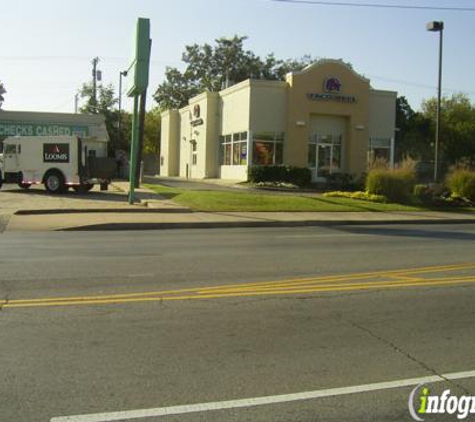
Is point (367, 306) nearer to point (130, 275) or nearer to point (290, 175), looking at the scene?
point (130, 275)

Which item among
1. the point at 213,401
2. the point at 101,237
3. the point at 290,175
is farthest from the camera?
the point at 290,175

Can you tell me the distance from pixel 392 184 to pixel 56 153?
14594mm

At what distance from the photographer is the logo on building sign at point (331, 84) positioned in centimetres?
3703

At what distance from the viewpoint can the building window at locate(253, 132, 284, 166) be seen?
121ft

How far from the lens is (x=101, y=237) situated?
14852mm

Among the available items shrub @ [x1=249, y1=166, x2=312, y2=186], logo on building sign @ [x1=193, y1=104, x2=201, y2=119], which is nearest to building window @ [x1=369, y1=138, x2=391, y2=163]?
shrub @ [x1=249, y1=166, x2=312, y2=186]

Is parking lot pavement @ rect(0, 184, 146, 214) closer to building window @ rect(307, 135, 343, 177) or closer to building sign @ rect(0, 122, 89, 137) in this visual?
building window @ rect(307, 135, 343, 177)

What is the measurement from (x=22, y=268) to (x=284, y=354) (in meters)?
5.63

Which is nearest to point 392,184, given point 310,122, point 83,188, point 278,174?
point 278,174

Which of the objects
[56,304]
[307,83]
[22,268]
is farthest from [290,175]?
[56,304]

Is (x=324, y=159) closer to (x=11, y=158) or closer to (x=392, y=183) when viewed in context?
(x=392, y=183)

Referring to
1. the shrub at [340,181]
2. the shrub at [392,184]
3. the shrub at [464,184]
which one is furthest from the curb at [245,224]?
the shrub at [340,181]

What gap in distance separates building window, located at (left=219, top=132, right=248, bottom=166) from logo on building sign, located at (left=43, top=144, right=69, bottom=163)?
1245cm

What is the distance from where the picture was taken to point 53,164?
27703 millimetres
